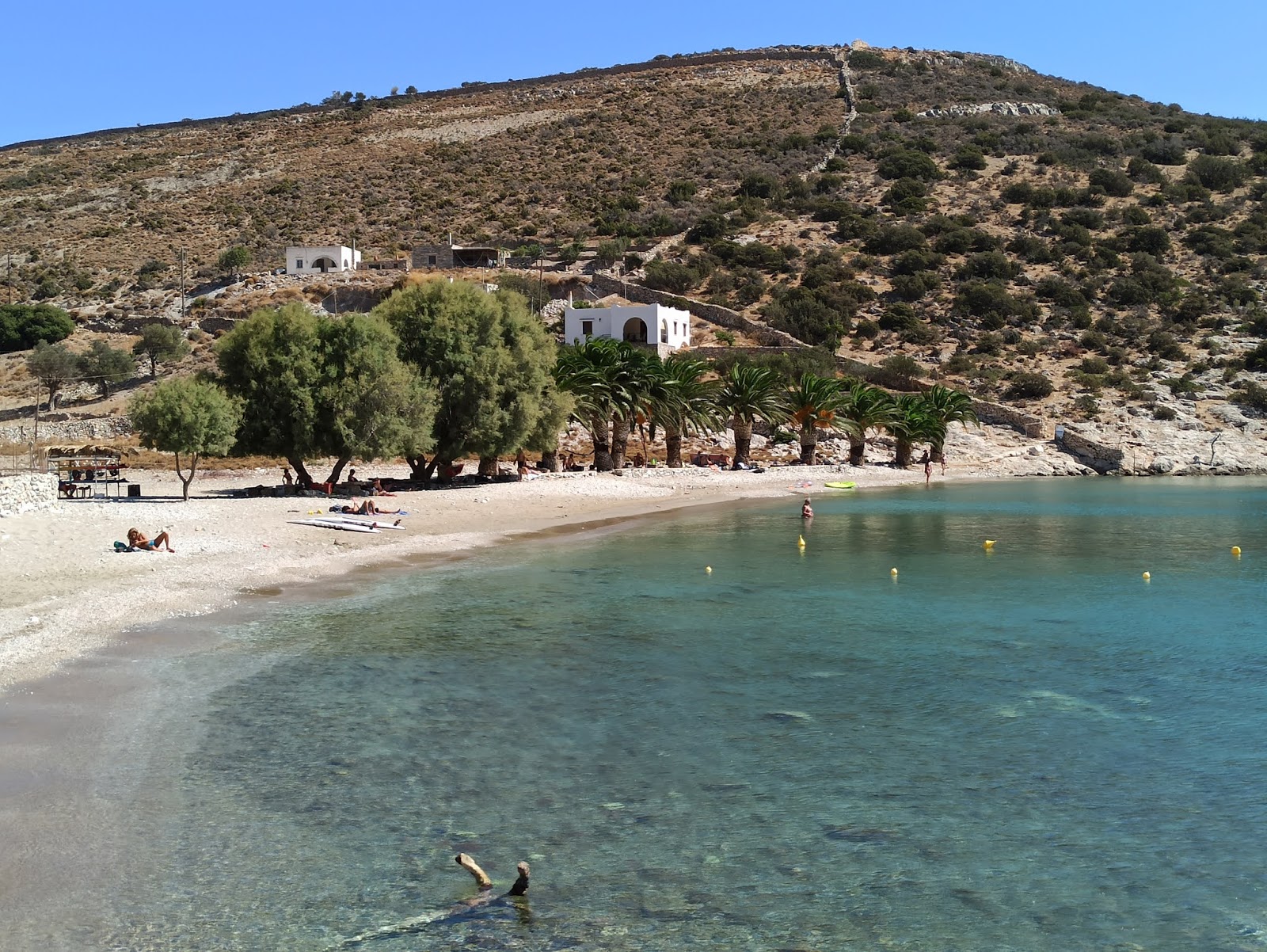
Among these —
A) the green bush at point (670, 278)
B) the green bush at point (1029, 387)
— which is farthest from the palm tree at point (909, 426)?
the green bush at point (670, 278)

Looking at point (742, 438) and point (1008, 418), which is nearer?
point (742, 438)

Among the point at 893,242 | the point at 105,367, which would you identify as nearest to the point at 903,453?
the point at 893,242

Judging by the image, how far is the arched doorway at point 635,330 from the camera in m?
66.3

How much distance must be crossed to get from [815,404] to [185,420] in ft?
106

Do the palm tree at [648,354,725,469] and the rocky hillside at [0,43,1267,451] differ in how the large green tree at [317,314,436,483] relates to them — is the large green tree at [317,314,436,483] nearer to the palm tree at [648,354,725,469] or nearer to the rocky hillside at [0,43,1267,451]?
the palm tree at [648,354,725,469]

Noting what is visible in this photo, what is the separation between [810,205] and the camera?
319ft

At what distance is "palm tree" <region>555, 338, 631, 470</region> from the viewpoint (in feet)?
151

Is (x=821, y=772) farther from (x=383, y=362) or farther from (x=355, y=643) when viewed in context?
(x=383, y=362)

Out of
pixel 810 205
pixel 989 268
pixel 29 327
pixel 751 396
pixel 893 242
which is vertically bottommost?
pixel 751 396

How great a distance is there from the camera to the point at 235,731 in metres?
13.1

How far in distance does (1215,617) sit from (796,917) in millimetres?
16718

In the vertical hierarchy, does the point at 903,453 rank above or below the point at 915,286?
below

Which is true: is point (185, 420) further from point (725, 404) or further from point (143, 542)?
point (725, 404)

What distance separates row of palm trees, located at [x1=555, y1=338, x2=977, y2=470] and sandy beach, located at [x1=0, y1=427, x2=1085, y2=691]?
2602mm
